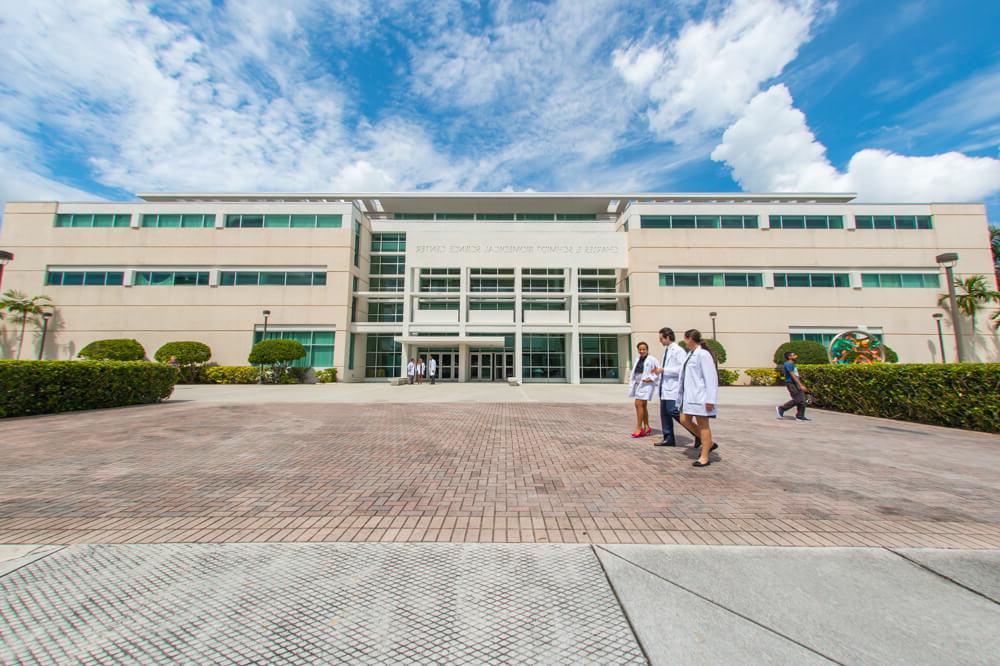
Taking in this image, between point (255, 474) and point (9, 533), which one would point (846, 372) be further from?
point (9, 533)

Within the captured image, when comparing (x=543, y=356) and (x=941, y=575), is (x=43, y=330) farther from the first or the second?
(x=941, y=575)

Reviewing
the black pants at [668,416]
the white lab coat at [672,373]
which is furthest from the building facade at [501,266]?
the white lab coat at [672,373]

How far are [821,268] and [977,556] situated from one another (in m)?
33.9

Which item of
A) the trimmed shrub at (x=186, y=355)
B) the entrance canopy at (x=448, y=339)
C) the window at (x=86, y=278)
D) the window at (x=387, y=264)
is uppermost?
the window at (x=387, y=264)

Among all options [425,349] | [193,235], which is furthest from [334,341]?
[193,235]

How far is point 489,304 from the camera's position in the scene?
114 ft

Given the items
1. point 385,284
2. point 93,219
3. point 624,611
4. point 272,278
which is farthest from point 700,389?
point 93,219

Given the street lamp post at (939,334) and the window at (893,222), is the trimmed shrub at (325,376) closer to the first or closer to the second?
the window at (893,222)

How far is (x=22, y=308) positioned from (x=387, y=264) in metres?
24.4

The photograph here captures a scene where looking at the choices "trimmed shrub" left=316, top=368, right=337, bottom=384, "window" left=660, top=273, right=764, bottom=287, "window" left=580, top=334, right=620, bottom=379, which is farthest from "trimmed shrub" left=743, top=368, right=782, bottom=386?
"trimmed shrub" left=316, top=368, right=337, bottom=384

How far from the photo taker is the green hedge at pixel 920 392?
8.70m

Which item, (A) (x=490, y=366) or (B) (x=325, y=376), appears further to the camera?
(A) (x=490, y=366)

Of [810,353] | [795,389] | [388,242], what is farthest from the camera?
[388,242]

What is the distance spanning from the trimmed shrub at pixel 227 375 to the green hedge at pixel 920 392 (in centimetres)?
3063
